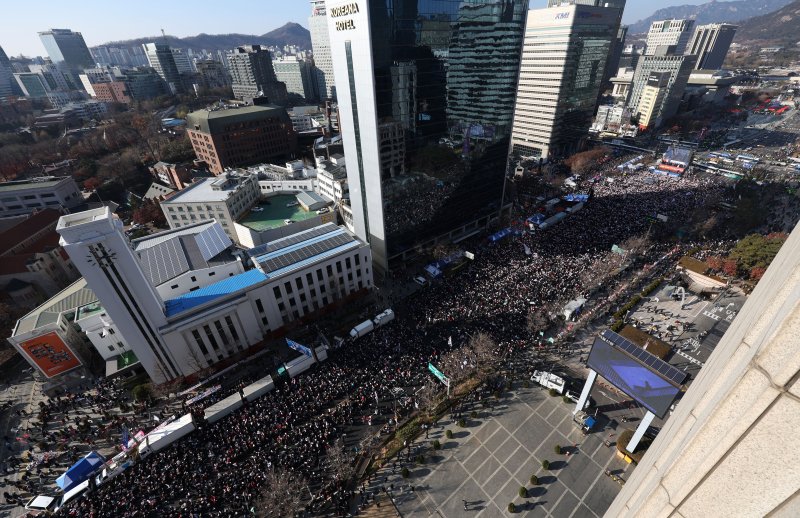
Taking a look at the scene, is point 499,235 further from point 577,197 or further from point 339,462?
point 339,462

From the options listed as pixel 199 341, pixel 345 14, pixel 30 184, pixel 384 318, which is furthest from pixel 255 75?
pixel 384 318

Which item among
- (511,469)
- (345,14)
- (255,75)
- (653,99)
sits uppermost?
(345,14)

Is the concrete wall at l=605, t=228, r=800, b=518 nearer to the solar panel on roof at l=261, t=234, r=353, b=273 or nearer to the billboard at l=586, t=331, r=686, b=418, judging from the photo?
the billboard at l=586, t=331, r=686, b=418

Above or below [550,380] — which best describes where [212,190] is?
above

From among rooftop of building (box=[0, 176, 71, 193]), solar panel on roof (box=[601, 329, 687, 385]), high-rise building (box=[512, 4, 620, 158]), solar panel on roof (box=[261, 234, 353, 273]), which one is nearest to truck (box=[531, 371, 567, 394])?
solar panel on roof (box=[601, 329, 687, 385])

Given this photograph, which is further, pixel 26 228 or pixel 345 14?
pixel 26 228

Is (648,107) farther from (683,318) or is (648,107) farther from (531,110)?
(683,318)

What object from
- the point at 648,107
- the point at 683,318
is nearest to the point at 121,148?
the point at 683,318
